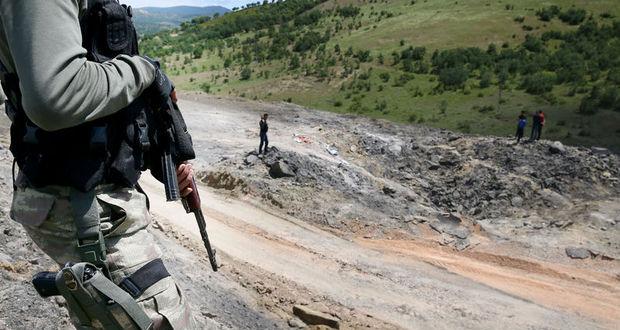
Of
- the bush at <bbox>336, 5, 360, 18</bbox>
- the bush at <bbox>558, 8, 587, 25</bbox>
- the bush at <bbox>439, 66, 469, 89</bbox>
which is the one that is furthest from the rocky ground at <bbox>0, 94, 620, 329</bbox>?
the bush at <bbox>336, 5, 360, 18</bbox>

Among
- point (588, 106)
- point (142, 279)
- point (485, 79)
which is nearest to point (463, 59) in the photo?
point (485, 79)

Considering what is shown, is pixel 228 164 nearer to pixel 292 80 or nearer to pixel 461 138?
pixel 461 138

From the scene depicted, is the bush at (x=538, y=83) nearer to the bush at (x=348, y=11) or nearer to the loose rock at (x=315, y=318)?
the loose rock at (x=315, y=318)

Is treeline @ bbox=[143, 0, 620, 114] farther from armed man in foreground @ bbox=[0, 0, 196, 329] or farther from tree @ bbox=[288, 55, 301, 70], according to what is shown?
armed man in foreground @ bbox=[0, 0, 196, 329]

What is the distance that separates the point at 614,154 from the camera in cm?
1770

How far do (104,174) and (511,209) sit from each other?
46.5ft

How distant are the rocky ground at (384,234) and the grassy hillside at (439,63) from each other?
582cm

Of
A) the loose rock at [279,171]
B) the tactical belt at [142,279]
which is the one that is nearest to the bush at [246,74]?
the loose rock at [279,171]

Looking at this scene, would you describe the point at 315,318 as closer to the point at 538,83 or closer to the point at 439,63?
the point at 538,83

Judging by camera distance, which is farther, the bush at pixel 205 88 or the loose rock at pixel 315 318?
the bush at pixel 205 88

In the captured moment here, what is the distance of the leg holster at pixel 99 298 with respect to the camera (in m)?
1.97

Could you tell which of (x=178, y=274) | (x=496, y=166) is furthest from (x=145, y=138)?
(x=496, y=166)

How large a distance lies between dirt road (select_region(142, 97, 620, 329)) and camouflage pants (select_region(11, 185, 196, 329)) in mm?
5485

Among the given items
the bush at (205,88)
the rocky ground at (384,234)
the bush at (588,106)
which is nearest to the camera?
the rocky ground at (384,234)
